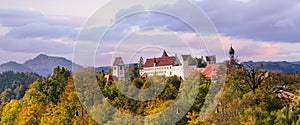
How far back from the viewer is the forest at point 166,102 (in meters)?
30.9

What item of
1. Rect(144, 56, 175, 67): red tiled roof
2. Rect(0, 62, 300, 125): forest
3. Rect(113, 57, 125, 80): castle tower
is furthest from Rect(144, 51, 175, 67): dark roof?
Rect(0, 62, 300, 125): forest

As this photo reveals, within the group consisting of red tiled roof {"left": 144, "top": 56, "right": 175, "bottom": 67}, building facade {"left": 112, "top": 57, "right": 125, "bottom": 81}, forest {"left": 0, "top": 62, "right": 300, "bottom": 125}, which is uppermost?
red tiled roof {"left": 144, "top": 56, "right": 175, "bottom": 67}

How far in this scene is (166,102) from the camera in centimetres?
4019

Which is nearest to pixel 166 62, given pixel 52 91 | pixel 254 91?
pixel 52 91

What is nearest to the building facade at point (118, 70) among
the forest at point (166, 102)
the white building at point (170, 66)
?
the forest at point (166, 102)

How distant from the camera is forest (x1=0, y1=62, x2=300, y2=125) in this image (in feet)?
102

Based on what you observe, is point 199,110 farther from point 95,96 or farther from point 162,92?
point 95,96

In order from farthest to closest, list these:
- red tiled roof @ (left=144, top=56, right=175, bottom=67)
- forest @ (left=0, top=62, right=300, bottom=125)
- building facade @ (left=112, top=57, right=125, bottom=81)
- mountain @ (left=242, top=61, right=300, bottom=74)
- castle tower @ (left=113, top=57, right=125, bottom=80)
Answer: red tiled roof @ (left=144, top=56, right=175, bottom=67) → building facade @ (left=112, top=57, right=125, bottom=81) → castle tower @ (left=113, top=57, right=125, bottom=80) → mountain @ (left=242, top=61, right=300, bottom=74) → forest @ (left=0, top=62, right=300, bottom=125)

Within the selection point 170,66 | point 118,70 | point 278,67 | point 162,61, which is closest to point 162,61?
point 162,61

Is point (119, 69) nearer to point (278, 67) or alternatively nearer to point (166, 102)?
point (166, 102)

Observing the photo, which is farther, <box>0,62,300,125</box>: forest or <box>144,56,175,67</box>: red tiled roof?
<box>144,56,175,67</box>: red tiled roof

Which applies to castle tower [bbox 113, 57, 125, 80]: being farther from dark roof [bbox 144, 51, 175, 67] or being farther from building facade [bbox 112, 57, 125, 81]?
dark roof [bbox 144, 51, 175, 67]

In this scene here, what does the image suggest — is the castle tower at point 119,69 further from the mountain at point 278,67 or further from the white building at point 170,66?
the mountain at point 278,67

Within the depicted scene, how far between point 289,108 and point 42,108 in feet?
87.2
